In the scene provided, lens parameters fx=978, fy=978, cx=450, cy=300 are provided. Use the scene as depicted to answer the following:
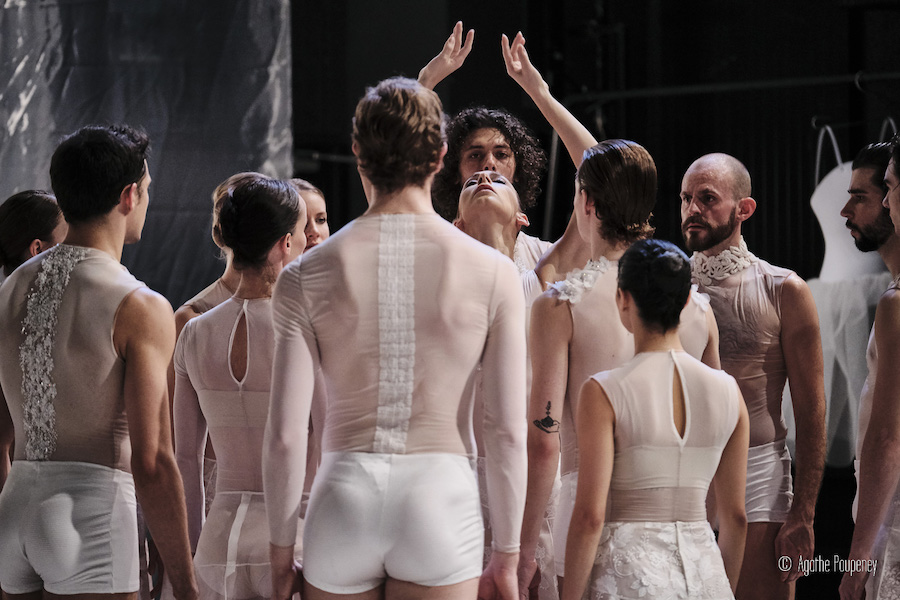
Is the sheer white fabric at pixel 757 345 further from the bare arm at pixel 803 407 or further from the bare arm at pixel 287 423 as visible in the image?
the bare arm at pixel 287 423

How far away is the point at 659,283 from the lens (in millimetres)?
1934

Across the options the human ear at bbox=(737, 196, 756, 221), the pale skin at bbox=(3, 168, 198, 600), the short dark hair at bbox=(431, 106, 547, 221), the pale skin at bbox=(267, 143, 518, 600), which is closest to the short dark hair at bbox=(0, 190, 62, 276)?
the pale skin at bbox=(3, 168, 198, 600)

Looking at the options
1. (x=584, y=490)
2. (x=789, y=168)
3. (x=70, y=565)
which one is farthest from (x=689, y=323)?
(x=789, y=168)

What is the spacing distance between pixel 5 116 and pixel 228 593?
236cm

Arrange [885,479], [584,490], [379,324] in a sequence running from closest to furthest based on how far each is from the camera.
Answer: [379,324] < [584,490] < [885,479]

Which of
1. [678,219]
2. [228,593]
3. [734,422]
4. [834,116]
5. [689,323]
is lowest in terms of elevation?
[228,593]

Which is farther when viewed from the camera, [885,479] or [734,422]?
[885,479]

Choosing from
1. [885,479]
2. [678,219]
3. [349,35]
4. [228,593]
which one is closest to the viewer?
[228,593]

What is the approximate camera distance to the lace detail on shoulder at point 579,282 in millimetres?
2160

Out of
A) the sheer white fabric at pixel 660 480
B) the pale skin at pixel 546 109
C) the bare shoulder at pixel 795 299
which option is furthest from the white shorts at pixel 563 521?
the bare shoulder at pixel 795 299

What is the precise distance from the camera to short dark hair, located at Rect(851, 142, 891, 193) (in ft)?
9.71

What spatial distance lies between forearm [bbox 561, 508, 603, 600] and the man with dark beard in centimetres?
102

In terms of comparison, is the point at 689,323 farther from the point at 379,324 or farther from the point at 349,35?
the point at 349,35

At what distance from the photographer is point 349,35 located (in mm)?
5000
